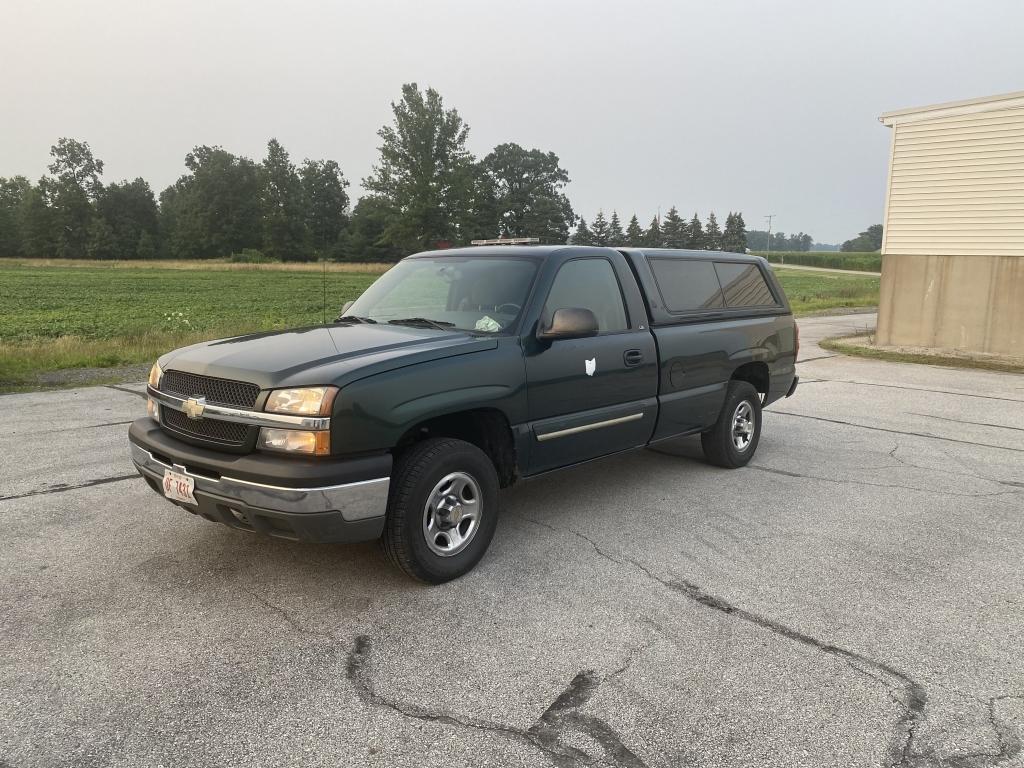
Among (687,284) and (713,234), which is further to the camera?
(713,234)

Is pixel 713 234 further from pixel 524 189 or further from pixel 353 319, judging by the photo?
pixel 353 319

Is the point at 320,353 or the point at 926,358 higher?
the point at 320,353

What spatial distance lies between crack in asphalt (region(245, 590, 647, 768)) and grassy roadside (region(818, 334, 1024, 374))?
1264 cm

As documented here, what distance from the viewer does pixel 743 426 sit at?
6.27m

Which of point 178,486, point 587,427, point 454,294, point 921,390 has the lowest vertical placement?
point 921,390

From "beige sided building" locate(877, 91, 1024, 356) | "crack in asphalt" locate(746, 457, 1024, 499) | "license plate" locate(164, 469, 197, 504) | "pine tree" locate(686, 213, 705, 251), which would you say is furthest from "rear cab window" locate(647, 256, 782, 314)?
"pine tree" locate(686, 213, 705, 251)

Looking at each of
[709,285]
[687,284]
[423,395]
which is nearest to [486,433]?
[423,395]

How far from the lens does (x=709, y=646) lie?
128 inches

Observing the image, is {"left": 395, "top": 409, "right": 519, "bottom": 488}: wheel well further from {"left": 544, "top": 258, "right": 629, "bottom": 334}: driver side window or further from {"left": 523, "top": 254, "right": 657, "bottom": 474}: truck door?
{"left": 544, "top": 258, "right": 629, "bottom": 334}: driver side window

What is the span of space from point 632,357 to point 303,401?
2376mm

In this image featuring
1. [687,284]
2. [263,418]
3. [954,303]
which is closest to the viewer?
[263,418]

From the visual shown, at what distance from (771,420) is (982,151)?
345 inches

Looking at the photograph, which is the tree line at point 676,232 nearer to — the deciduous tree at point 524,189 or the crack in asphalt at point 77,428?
the deciduous tree at point 524,189

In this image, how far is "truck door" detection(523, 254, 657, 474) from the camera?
170 inches
